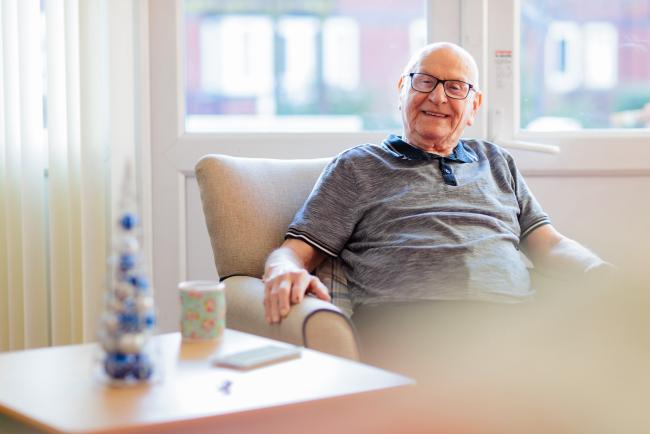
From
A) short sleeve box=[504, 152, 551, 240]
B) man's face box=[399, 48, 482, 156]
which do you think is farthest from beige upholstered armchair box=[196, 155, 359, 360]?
short sleeve box=[504, 152, 551, 240]

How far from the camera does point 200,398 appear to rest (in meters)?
1.25

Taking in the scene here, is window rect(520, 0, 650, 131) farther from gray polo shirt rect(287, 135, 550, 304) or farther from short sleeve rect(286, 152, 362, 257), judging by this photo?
short sleeve rect(286, 152, 362, 257)

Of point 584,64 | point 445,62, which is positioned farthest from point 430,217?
point 584,64

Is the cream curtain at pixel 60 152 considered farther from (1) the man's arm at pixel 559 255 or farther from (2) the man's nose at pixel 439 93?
(1) the man's arm at pixel 559 255

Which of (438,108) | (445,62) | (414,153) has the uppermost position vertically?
(445,62)

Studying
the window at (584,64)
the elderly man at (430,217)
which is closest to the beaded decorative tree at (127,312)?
the elderly man at (430,217)

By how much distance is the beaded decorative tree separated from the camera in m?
1.28

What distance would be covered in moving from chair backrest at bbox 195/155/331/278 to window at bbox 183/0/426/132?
0.68 m

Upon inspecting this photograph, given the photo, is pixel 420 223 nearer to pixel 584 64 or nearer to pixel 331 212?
pixel 331 212

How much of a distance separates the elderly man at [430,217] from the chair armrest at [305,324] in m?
0.08

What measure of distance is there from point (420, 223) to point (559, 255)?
1.21ft

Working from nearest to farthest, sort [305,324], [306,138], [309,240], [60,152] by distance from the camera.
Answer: [305,324]
[309,240]
[60,152]
[306,138]

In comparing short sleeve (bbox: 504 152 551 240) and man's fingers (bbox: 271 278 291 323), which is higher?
short sleeve (bbox: 504 152 551 240)

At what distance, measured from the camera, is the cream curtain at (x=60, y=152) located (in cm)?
282
